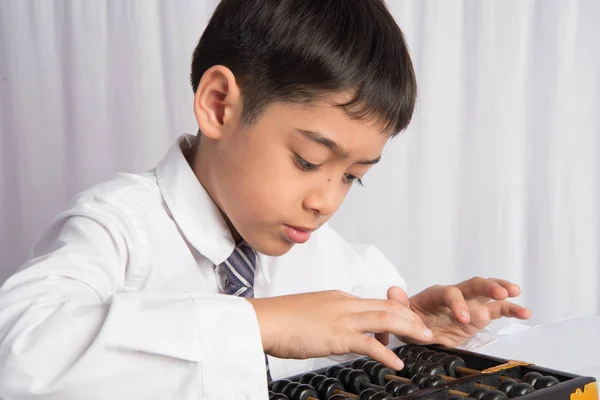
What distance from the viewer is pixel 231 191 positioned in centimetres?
127

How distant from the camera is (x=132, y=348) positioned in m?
0.87

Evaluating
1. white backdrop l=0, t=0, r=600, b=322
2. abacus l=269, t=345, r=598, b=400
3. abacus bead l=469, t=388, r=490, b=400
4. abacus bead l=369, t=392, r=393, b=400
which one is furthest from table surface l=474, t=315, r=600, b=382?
white backdrop l=0, t=0, r=600, b=322

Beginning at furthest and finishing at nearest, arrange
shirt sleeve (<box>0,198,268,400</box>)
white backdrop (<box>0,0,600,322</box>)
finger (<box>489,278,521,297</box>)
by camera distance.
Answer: white backdrop (<box>0,0,600,322</box>) < finger (<box>489,278,521,297</box>) < shirt sleeve (<box>0,198,268,400</box>)

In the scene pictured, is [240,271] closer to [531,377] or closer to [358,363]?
[358,363]

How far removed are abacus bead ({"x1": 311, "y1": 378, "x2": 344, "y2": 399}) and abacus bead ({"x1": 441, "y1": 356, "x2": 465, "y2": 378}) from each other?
0.57 feet

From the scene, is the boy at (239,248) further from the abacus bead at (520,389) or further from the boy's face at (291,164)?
the abacus bead at (520,389)

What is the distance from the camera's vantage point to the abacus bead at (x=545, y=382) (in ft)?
3.17

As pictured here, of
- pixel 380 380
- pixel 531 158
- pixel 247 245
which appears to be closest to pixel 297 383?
pixel 380 380

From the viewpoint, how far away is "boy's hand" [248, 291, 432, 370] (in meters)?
0.93

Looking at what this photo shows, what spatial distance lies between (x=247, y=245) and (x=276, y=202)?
0.87 feet

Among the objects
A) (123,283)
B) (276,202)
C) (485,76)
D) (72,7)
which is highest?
(72,7)

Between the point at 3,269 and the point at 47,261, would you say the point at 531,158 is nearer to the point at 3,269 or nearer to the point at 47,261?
the point at 3,269

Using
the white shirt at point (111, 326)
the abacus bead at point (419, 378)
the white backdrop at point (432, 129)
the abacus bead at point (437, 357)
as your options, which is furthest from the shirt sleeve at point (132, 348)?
the white backdrop at point (432, 129)

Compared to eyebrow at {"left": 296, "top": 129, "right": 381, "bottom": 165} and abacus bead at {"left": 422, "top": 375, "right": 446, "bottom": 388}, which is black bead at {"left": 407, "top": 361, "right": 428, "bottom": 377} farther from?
eyebrow at {"left": 296, "top": 129, "right": 381, "bottom": 165}
